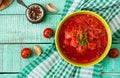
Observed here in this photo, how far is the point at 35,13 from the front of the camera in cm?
145

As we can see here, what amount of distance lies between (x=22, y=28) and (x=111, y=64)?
1.31 feet

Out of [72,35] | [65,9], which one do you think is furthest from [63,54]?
[65,9]

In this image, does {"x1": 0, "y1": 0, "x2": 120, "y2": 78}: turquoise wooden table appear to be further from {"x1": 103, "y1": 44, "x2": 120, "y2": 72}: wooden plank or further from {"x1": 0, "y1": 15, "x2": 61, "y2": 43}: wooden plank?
{"x1": 103, "y1": 44, "x2": 120, "y2": 72}: wooden plank

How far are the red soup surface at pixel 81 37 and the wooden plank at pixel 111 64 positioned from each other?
0.07 metres

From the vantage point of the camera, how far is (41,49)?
4.77ft

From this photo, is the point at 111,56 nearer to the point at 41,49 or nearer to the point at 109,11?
the point at 109,11

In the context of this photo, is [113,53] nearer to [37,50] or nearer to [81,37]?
[81,37]

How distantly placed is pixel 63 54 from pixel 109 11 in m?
0.26

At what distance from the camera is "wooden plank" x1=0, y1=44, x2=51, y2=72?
146 cm

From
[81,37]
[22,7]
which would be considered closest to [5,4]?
[22,7]

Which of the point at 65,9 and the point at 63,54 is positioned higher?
the point at 65,9

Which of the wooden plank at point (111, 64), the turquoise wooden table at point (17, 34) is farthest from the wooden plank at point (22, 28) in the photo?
the wooden plank at point (111, 64)

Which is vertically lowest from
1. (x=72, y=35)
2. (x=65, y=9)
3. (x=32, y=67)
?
(x=32, y=67)

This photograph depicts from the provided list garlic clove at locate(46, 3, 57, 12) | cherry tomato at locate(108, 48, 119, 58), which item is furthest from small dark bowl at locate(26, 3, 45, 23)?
cherry tomato at locate(108, 48, 119, 58)
